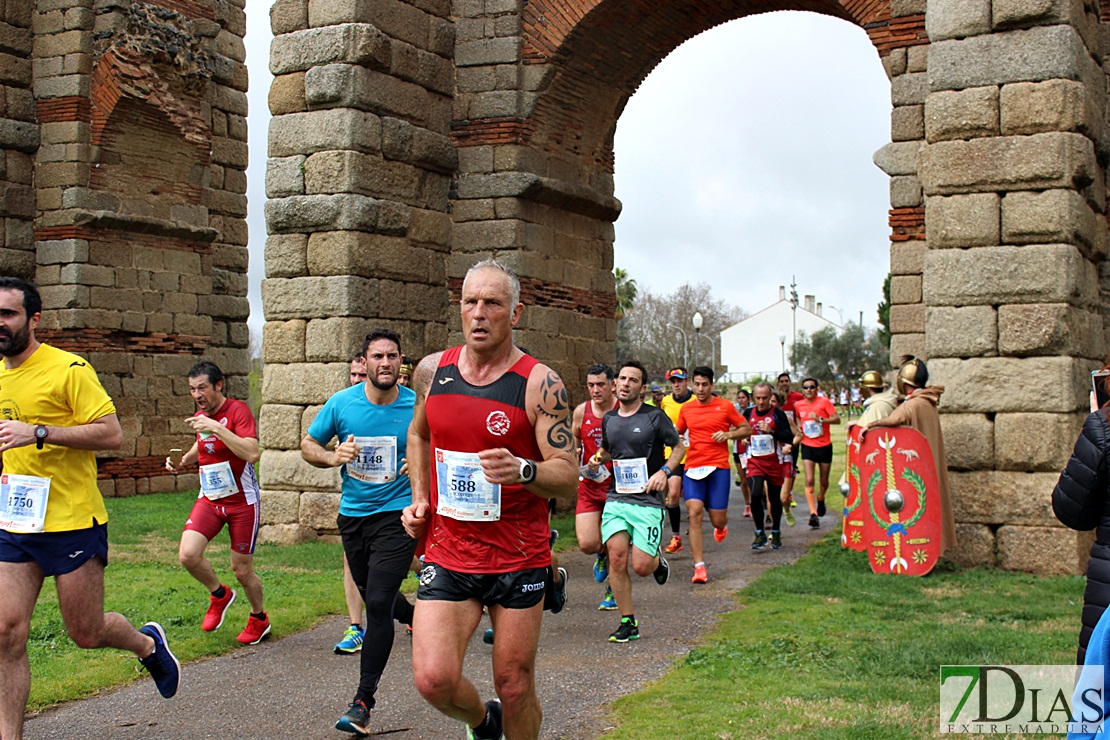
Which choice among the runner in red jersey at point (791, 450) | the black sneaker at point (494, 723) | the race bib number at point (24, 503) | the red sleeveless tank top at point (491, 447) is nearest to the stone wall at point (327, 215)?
the runner in red jersey at point (791, 450)

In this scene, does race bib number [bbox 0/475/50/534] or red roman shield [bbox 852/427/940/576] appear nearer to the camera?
race bib number [bbox 0/475/50/534]

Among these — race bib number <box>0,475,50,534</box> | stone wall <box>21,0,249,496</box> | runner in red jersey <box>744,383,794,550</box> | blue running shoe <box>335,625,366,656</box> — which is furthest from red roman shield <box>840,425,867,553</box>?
stone wall <box>21,0,249,496</box>

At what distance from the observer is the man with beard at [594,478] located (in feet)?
27.8

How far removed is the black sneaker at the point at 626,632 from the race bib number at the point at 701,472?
3429 mm

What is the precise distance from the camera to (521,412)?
431cm

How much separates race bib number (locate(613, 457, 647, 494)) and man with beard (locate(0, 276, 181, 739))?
12.5ft

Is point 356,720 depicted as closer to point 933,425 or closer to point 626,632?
point 626,632

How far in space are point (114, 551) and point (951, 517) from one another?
315 inches

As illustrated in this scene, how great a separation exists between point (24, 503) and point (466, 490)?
6.61ft

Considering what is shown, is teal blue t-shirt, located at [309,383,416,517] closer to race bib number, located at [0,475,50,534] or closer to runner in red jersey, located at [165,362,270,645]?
runner in red jersey, located at [165,362,270,645]

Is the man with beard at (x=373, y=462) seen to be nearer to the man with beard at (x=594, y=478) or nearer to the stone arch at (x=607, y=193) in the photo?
the man with beard at (x=594, y=478)

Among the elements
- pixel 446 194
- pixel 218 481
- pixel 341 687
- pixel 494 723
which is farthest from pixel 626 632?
pixel 446 194

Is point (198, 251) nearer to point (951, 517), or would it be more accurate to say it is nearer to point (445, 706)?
point (951, 517)

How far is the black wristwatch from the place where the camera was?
417 centimetres
